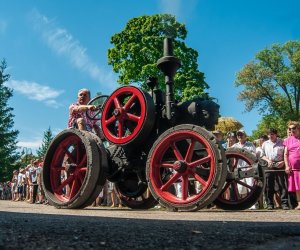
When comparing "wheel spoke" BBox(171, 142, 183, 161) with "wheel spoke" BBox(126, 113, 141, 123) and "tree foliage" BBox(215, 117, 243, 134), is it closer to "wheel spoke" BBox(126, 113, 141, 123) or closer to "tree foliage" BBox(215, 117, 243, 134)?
"wheel spoke" BBox(126, 113, 141, 123)

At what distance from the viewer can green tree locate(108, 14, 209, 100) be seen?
2450cm

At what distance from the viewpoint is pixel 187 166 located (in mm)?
4453

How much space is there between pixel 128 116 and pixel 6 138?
37.9 m

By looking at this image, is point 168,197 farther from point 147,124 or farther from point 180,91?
point 180,91

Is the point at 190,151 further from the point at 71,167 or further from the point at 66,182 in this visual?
the point at 66,182

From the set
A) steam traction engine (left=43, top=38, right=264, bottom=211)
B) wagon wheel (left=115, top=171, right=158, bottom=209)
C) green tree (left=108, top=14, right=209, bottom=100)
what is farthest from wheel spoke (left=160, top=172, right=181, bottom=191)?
green tree (left=108, top=14, right=209, bottom=100)

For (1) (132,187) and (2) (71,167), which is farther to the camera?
(1) (132,187)

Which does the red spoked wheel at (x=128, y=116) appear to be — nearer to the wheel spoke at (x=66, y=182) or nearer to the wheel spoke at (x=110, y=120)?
the wheel spoke at (x=110, y=120)

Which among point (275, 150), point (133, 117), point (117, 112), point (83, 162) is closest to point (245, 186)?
point (133, 117)

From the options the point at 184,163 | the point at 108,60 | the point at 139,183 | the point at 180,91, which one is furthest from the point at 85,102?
the point at 108,60

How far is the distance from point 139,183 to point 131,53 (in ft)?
69.9

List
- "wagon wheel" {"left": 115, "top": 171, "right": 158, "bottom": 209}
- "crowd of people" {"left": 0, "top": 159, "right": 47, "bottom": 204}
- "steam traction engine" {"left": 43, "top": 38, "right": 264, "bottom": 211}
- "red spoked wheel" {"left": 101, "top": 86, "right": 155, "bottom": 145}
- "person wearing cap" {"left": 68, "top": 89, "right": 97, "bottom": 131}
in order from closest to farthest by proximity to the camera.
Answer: "steam traction engine" {"left": 43, "top": 38, "right": 264, "bottom": 211} → "red spoked wheel" {"left": 101, "top": 86, "right": 155, "bottom": 145} → "wagon wheel" {"left": 115, "top": 171, "right": 158, "bottom": 209} → "person wearing cap" {"left": 68, "top": 89, "right": 97, "bottom": 131} → "crowd of people" {"left": 0, "top": 159, "right": 47, "bottom": 204}

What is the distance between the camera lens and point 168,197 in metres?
4.43

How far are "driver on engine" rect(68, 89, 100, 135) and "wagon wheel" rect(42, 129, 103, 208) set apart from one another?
441mm
